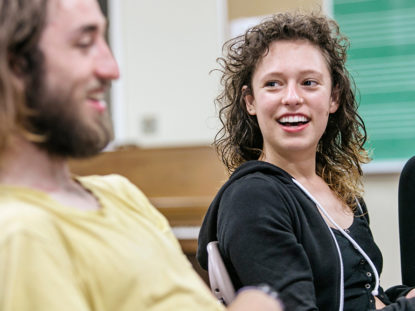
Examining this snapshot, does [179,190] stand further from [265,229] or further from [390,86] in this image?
[265,229]

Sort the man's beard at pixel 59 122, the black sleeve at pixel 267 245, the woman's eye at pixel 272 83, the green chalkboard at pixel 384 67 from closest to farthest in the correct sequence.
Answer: the man's beard at pixel 59 122 → the black sleeve at pixel 267 245 → the woman's eye at pixel 272 83 → the green chalkboard at pixel 384 67

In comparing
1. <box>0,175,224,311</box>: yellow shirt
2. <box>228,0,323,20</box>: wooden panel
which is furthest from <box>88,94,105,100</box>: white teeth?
<box>228,0,323,20</box>: wooden panel

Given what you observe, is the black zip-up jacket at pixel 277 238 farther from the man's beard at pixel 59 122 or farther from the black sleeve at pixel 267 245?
the man's beard at pixel 59 122

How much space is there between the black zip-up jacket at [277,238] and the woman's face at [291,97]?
0.10 metres

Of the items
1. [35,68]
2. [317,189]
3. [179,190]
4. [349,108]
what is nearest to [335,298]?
[317,189]

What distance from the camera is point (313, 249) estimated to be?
1.20 m

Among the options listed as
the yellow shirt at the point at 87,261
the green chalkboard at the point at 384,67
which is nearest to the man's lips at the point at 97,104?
the yellow shirt at the point at 87,261

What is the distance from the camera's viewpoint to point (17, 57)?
709 mm

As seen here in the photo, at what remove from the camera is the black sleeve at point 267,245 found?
111 cm

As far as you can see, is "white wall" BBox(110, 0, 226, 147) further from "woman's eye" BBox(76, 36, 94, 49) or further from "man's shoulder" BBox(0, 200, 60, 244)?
"man's shoulder" BBox(0, 200, 60, 244)

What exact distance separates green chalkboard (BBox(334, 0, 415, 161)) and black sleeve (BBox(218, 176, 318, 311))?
6.29 feet

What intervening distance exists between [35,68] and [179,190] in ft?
10.4

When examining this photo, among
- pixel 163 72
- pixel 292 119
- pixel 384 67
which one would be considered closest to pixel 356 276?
pixel 292 119

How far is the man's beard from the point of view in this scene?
709mm
